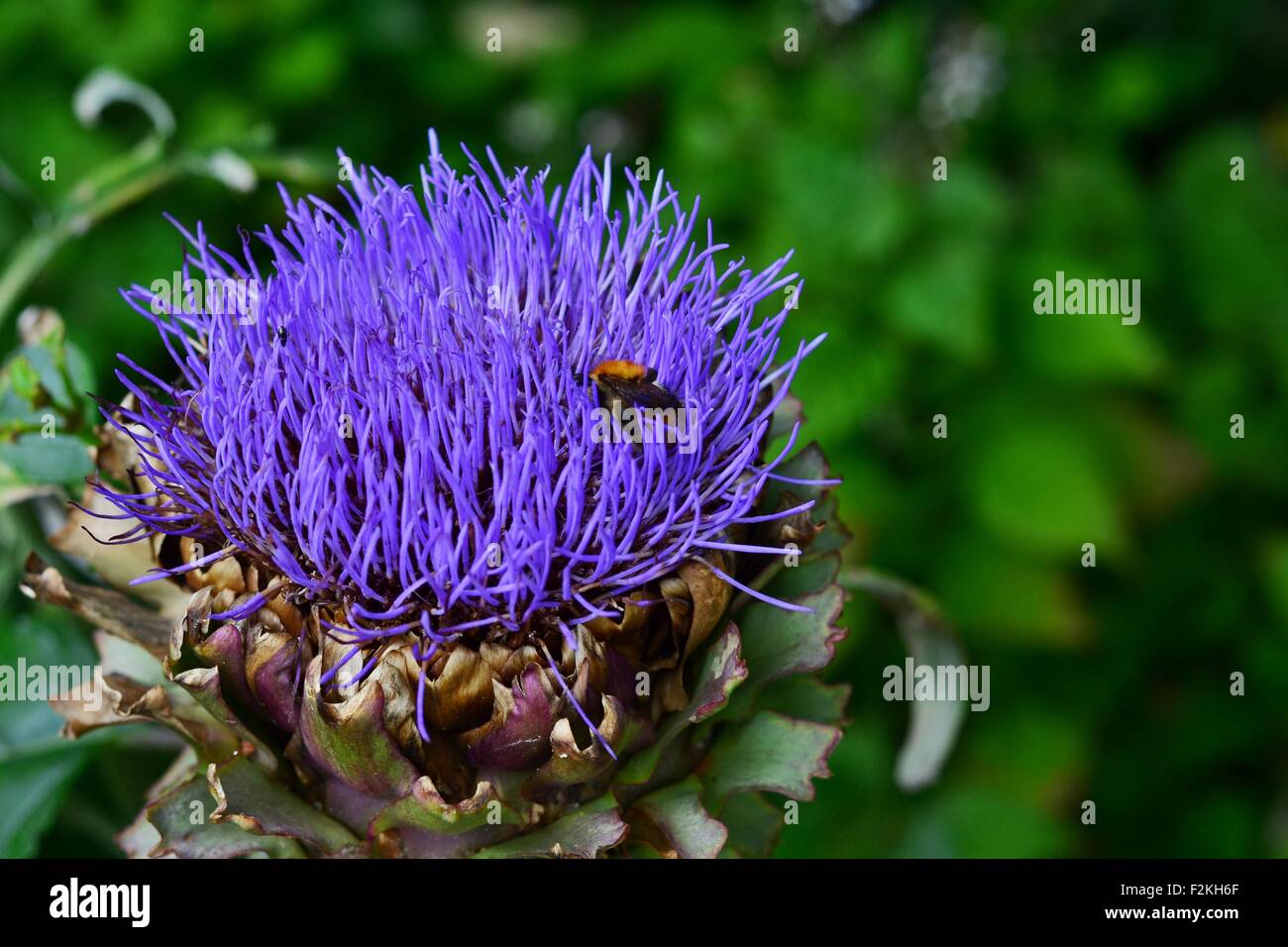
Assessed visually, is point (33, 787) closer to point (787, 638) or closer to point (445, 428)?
point (445, 428)

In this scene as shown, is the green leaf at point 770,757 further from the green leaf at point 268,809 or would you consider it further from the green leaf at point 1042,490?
the green leaf at point 1042,490

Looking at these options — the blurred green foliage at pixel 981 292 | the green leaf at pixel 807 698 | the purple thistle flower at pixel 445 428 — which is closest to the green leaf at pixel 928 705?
the green leaf at pixel 807 698

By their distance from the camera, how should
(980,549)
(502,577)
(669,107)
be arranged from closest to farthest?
(502,577) → (980,549) → (669,107)

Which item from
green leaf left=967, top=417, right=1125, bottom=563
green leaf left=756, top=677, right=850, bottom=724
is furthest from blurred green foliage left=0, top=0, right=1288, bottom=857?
green leaf left=756, top=677, right=850, bottom=724

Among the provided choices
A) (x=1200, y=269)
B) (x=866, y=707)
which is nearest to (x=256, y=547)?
(x=866, y=707)

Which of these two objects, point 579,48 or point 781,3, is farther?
point 579,48

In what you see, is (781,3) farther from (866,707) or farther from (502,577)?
(502,577)

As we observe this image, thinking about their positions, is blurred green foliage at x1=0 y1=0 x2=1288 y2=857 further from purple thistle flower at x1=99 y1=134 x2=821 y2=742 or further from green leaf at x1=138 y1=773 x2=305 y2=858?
green leaf at x1=138 y1=773 x2=305 y2=858
